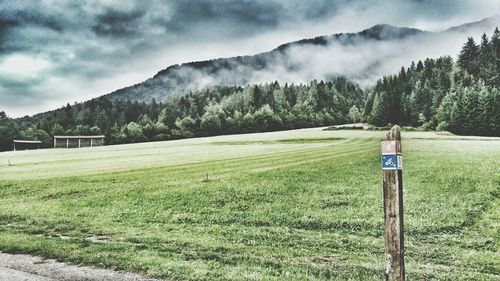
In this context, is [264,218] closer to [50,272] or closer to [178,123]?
[50,272]

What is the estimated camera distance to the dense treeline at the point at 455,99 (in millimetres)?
57656

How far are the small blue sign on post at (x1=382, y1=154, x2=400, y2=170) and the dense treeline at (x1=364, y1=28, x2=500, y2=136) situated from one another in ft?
175

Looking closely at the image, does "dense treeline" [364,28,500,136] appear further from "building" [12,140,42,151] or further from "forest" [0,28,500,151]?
"building" [12,140,42,151]

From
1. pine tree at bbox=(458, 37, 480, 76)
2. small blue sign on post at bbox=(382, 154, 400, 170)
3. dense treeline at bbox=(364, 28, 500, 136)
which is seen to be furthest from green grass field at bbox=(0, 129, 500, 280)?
pine tree at bbox=(458, 37, 480, 76)

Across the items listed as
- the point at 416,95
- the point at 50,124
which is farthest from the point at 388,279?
the point at 50,124

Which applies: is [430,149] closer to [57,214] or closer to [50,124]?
[57,214]

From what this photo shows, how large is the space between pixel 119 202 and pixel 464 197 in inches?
791

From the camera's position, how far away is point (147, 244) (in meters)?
14.9

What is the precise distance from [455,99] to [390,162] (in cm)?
6821

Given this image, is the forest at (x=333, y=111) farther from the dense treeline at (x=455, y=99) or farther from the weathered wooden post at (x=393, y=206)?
the weathered wooden post at (x=393, y=206)

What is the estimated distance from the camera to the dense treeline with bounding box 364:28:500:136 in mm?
57656

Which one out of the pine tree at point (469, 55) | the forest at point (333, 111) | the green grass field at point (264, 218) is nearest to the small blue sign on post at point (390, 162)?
the green grass field at point (264, 218)

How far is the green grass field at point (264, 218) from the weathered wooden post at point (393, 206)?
3123 millimetres

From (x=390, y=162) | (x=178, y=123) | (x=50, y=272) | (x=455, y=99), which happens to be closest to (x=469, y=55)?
(x=455, y=99)
